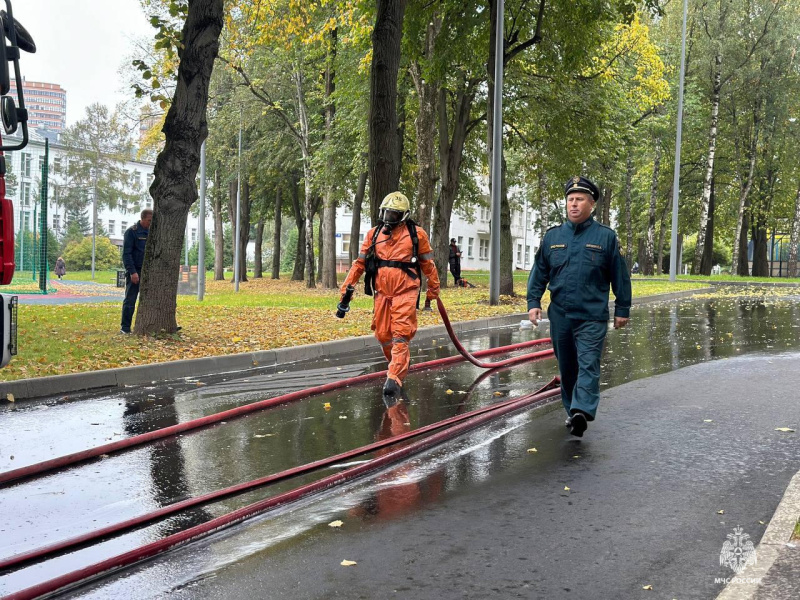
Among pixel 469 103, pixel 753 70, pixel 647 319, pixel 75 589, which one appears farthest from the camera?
pixel 753 70

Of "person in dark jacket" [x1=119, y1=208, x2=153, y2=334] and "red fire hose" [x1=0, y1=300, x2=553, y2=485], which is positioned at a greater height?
"person in dark jacket" [x1=119, y1=208, x2=153, y2=334]

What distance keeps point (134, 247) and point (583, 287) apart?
9.60 m

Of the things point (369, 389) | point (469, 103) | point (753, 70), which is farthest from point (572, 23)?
point (753, 70)

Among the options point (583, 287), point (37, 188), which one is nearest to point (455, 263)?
point (37, 188)

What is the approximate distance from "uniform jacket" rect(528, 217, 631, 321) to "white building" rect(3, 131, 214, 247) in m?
4.08

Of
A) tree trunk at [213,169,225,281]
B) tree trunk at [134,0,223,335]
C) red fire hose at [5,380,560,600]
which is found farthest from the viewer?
tree trunk at [213,169,225,281]

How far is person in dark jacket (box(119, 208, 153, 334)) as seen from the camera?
14.3m

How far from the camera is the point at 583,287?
6.99 metres

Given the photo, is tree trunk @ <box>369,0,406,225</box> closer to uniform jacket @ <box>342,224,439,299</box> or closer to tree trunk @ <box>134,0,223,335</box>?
tree trunk @ <box>134,0,223,335</box>

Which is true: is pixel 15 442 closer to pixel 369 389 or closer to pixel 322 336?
A: pixel 369 389

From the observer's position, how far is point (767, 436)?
6.96m

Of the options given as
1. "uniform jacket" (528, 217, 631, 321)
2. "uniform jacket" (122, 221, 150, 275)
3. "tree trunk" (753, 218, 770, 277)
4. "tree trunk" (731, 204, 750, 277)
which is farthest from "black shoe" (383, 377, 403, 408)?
"tree trunk" (753, 218, 770, 277)

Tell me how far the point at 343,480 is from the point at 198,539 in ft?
4.28

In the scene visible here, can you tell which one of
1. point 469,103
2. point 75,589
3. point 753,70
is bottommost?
point 75,589
